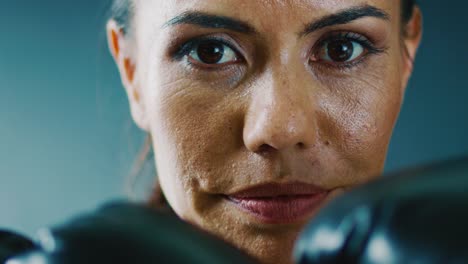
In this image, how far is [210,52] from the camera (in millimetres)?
902

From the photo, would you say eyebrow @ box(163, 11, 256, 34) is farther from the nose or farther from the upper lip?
the upper lip

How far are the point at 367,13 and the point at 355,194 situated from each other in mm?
439

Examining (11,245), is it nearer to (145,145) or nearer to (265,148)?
(265,148)

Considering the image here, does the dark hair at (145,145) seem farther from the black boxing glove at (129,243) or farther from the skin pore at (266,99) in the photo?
the black boxing glove at (129,243)

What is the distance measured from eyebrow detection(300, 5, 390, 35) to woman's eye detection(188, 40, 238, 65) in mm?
117

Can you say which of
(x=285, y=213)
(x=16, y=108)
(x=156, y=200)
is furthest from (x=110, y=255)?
(x=16, y=108)

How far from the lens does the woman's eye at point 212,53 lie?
2.91 feet

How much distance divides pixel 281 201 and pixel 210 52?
Result: 9.6 inches

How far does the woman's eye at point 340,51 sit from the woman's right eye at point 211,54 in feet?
0.42

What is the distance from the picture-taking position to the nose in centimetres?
78

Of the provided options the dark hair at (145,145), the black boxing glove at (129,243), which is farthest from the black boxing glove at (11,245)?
the dark hair at (145,145)

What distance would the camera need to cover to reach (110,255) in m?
0.47

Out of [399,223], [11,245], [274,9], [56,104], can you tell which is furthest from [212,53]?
[56,104]

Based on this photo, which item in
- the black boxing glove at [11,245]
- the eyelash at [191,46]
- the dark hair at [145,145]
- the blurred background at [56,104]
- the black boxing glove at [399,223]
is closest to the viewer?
the black boxing glove at [399,223]
